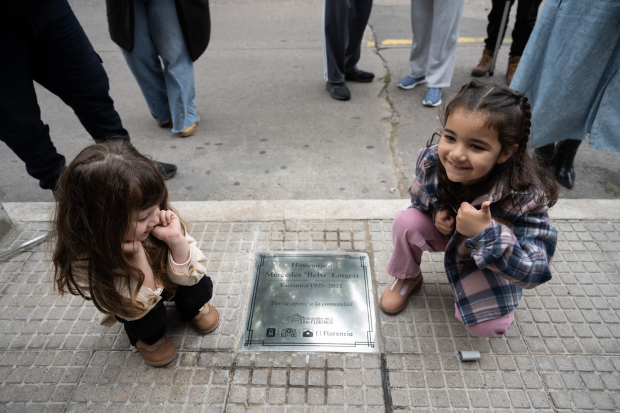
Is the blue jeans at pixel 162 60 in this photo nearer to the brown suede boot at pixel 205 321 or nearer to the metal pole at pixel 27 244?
the metal pole at pixel 27 244

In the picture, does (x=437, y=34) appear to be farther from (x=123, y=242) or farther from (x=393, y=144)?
(x=123, y=242)

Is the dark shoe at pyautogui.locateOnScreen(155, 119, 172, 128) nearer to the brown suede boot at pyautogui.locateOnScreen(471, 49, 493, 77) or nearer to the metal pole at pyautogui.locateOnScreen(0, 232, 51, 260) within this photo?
the metal pole at pyautogui.locateOnScreen(0, 232, 51, 260)

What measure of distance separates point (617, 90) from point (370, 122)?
178cm

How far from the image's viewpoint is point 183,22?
2.76 meters

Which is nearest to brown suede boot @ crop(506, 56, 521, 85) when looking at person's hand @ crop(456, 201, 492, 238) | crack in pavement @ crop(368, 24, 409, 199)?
crack in pavement @ crop(368, 24, 409, 199)

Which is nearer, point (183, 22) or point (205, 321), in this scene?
point (205, 321)

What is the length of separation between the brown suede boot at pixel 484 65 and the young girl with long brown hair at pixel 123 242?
3886 mm

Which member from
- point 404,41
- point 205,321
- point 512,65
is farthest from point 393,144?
point 404,41

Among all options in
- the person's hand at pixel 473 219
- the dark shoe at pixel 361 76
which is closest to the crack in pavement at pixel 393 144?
the dark shoe at pixel 361 76

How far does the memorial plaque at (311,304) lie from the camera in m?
1.65

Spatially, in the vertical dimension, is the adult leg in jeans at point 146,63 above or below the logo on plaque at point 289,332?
above

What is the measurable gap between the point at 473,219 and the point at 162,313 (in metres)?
1.25

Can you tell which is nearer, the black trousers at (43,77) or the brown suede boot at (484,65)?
the black trousers at (43,77)

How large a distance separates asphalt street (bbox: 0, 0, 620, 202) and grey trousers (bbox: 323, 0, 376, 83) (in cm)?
28
